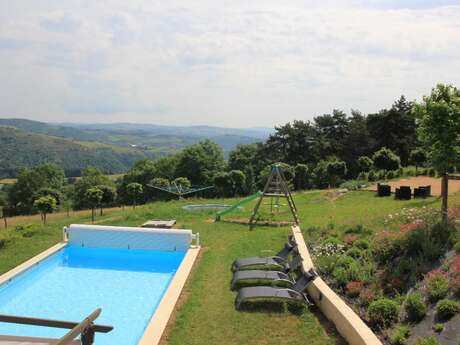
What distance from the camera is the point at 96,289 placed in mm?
10648

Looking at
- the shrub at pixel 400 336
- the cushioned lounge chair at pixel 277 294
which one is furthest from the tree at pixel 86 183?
the shrub at pixel 400 336

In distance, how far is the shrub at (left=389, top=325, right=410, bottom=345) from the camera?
→ 223 inches

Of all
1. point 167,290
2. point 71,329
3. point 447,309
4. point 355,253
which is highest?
point 71,329

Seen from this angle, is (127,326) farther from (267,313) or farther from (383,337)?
(383,337)

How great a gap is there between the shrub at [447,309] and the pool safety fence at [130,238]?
838 centimetres

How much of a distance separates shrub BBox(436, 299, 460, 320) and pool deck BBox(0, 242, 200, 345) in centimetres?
413

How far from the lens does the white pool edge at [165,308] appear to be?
268 inches

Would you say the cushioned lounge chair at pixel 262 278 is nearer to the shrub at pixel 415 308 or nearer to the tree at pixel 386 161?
the shrub at pixel 415 308

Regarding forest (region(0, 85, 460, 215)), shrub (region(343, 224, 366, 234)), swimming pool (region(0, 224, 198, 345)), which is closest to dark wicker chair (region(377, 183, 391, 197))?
forest (region(0, 85, 460, 215))

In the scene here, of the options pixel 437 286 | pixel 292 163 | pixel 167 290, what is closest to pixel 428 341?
pixel 437 286

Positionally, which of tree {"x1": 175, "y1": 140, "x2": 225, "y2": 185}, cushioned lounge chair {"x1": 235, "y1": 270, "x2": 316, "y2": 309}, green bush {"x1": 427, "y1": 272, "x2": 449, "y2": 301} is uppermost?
green bush {"x1": 427, "y1": 272, "x2": 449, "y2": 301}

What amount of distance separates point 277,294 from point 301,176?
23010 millimetres

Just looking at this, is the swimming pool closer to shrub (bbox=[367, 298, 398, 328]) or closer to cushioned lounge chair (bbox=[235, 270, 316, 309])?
cushioned lounge chair (bbox=[235, 270, 316, 309])

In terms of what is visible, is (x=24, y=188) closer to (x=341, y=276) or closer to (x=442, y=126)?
(x=341, y=276)
